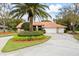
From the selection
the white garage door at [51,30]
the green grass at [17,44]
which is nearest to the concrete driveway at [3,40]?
the green grass at [17,44]

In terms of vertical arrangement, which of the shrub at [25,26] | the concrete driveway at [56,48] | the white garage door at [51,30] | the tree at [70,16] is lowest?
the concrete driveway at [56,48]

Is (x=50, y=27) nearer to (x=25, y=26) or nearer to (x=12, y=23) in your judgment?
(x=25, y=26)

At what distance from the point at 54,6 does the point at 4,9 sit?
4.00ft

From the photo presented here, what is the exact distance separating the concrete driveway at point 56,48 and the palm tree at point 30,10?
52 centimetres

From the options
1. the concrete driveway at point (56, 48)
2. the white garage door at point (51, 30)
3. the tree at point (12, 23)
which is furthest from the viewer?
the white garage door at point (51, 30)

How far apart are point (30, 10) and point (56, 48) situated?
43.7 inches

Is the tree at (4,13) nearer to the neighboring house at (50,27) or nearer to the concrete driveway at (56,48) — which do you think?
the neighboring house at (50,27)

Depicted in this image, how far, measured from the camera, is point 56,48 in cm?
718

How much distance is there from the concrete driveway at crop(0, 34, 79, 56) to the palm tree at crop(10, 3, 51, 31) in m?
0.52

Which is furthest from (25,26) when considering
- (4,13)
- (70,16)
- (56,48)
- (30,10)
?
(70,16)

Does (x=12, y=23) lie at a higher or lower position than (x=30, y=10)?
lower

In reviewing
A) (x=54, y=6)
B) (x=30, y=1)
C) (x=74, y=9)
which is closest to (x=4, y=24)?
(x=30, y=1)

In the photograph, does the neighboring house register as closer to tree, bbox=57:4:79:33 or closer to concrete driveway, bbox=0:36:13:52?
tree, bbox=57:4:79:33

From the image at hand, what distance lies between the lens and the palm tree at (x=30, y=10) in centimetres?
707
